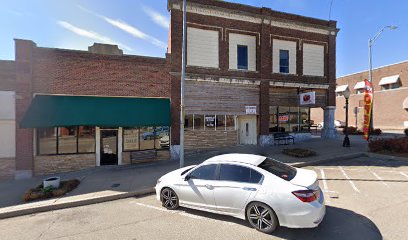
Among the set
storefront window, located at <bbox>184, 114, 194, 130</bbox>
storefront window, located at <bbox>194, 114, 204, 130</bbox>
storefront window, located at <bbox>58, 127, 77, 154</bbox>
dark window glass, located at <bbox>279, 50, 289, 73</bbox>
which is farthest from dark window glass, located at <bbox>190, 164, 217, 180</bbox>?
dark window glass, located at <bbox>279, 50, 289, 73</bbox>

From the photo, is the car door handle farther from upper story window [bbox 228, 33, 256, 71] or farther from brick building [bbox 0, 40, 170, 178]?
upper story window [bbox 228, 33, 256, 71]

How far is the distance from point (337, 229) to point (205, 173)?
332 cm

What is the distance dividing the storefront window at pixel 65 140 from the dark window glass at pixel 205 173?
885 centimetres

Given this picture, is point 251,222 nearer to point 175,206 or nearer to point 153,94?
point 175,206

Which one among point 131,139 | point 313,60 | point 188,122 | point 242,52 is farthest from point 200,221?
point 313,60

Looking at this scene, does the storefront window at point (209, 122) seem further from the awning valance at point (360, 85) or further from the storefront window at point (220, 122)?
the awning valance at point (360, 85)

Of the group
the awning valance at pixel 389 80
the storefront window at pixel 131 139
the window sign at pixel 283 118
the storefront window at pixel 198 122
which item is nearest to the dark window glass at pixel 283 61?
the window sign at pixel 283 118

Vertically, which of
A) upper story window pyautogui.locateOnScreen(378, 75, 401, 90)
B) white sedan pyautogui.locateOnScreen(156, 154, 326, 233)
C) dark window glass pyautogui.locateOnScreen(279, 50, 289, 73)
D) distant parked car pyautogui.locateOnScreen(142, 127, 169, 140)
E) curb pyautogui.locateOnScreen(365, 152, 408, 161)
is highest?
upper story window pyautogui.locateOnScreen(378, 75, 401, 90)

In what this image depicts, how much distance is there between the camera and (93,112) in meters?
11.3

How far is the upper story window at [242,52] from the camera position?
15.6 meters

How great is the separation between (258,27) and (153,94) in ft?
32.0

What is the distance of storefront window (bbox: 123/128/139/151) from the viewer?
12.6 m

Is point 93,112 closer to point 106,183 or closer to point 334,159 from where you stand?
point 106,183

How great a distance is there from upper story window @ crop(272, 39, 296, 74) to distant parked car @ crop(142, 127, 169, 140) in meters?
10.0
